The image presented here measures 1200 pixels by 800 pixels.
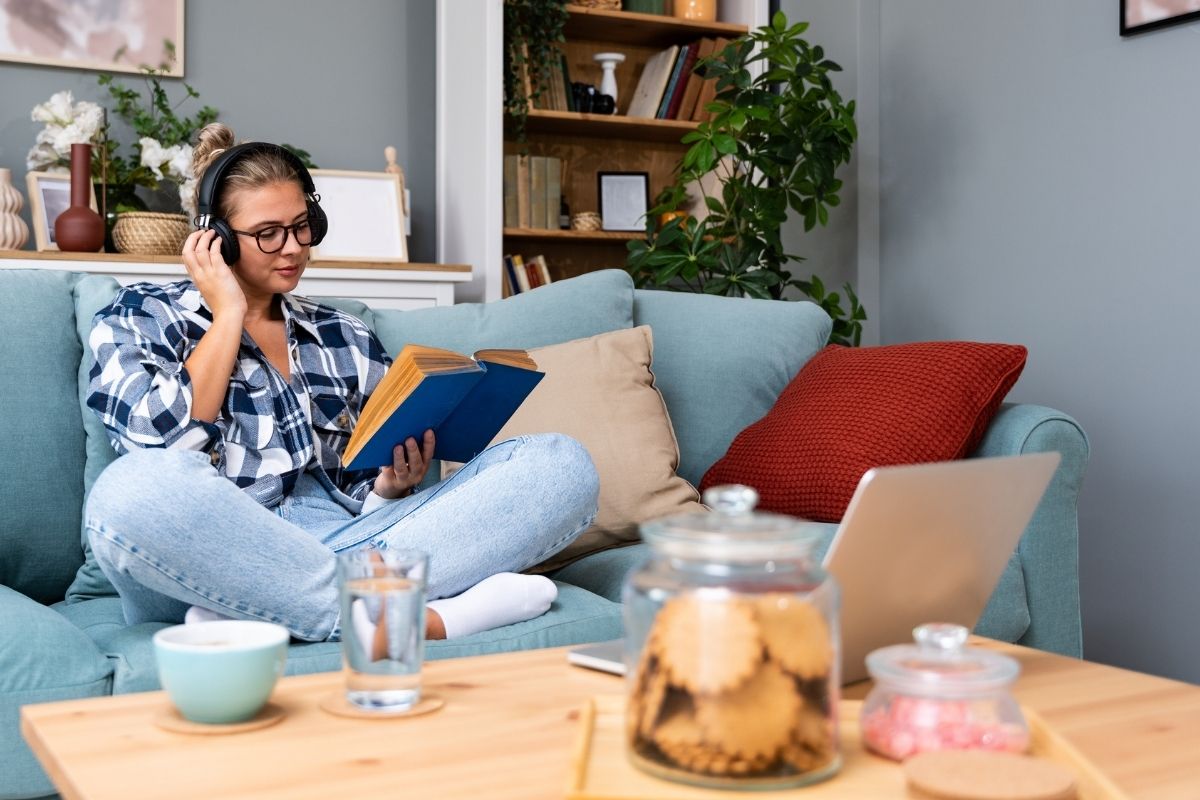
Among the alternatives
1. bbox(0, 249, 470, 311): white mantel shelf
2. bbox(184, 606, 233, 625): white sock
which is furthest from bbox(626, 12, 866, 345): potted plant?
bbox(184, 606, 233, 625): white sock

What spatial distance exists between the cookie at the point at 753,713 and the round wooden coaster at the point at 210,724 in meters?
0.35

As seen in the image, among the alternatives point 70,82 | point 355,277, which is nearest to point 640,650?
point 355,277

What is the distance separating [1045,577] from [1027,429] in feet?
0.75

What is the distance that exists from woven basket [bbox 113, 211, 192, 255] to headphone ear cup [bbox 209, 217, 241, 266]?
1.22 meters

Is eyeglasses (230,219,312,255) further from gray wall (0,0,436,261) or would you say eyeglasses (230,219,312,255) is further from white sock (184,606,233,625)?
gray wall (0,0,436,261)

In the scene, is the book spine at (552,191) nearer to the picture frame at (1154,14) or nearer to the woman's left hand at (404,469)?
the picture frame at (1154,14)

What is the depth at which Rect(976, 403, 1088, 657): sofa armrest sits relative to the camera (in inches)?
72.1

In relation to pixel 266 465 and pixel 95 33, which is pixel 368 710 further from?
pixel 95 33

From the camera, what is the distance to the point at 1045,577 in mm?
1834

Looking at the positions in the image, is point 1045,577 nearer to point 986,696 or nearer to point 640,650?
point 986,696

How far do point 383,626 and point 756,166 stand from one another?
2.85 m

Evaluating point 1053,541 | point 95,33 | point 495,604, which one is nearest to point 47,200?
point 95,33

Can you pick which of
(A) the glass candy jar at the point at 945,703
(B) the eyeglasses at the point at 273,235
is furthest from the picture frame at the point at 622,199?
(A) the glass candy jar at the point at 945,703

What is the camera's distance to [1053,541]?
184 centimetres
